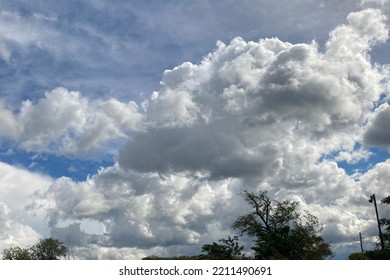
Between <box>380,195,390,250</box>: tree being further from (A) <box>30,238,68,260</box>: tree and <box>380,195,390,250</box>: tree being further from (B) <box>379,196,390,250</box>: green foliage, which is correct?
(A) <box>30,238,68,260</box>: tree

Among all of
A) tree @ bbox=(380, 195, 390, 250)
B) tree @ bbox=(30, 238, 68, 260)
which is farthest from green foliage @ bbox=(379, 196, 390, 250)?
tree @ bbox=(30, 238, 68, 260)

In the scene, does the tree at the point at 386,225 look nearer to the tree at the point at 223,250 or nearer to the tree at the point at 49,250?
the tree at the point at 223,250

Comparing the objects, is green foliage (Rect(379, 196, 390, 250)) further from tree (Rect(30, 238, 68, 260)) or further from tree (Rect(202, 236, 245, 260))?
tree (Rect(30, 238, 68, 260))

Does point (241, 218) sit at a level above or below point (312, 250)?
above

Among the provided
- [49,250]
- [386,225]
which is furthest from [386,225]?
[49,250]

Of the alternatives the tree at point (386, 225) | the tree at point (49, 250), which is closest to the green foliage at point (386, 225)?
the tree at point (386, 225)

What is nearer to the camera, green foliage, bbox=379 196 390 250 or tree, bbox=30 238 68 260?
green foliage, bbox=379 196 390 250

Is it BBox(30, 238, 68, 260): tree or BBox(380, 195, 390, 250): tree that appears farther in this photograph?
BBox(30, 238, 68, 260): tree

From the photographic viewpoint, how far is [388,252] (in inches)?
2056

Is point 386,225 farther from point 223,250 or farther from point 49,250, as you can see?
point 49,250

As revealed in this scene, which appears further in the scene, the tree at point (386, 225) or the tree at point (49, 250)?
the tree at point (49, 250)
